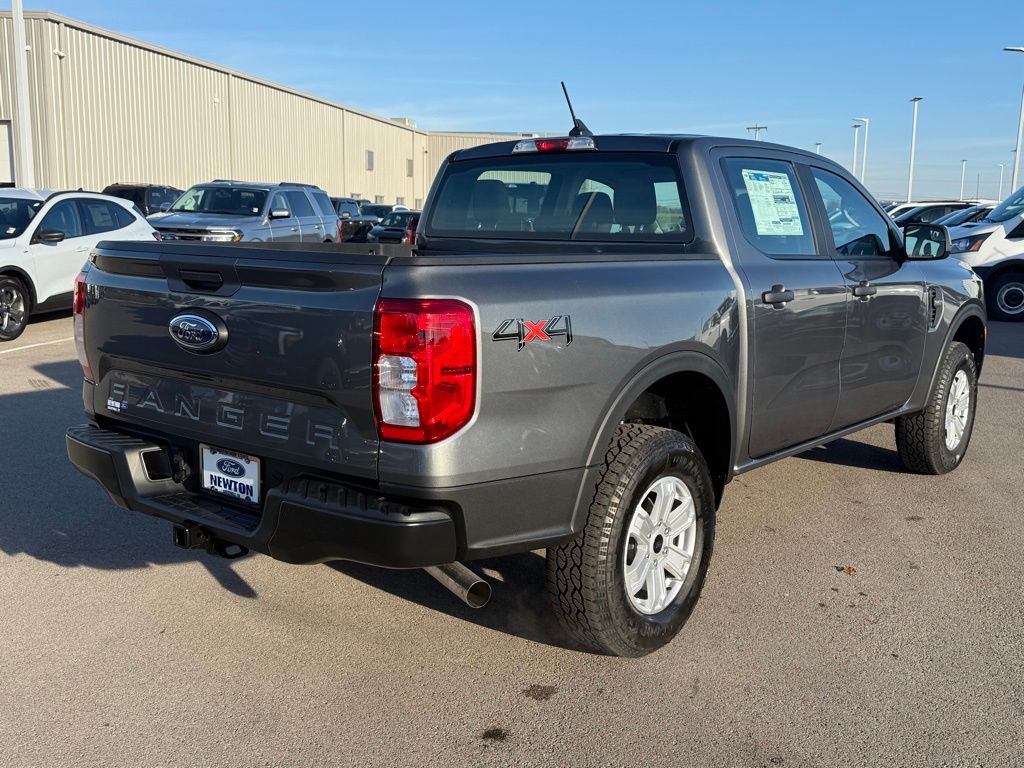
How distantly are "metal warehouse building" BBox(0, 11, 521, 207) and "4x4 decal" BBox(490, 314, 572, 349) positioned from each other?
20.7 meters

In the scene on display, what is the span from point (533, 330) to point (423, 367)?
401 mm

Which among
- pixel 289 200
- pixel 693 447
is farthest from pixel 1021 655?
pixel 289 200

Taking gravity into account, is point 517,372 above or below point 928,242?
below

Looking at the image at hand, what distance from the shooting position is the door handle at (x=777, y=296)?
4152mm

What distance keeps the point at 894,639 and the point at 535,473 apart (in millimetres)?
1754

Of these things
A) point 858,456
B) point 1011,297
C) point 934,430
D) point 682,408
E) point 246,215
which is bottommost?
point 858,456

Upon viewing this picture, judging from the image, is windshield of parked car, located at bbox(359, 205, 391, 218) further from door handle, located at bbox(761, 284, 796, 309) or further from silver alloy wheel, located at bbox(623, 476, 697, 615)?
silver alloy wheel, located at bbox(623, 476, 697, 615)

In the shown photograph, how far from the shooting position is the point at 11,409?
24.3 feet

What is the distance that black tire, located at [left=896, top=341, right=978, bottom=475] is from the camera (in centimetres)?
590

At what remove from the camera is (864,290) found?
4.89 metres

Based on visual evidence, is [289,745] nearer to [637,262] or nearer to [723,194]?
[637,262]

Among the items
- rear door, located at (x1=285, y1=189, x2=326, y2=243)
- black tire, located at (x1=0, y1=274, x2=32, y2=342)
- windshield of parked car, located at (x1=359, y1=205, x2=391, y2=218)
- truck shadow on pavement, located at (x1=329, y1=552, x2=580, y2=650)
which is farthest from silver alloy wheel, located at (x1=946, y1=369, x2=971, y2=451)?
windshield of parked car, located at (x1=359, y1=205, x2=391, y2=218)

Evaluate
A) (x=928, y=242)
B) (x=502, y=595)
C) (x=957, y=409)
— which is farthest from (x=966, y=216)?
(x=502, y=595)

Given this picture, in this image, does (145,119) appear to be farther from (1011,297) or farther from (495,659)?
(495,659)
